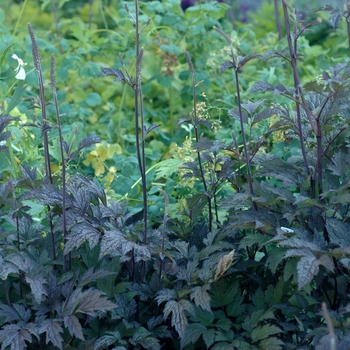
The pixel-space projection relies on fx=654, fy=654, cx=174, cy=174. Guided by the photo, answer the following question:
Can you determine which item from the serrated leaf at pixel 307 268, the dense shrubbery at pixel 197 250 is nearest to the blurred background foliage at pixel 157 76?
the dense shrubbery at pixel 197 250

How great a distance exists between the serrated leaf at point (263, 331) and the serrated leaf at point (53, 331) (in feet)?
1.57

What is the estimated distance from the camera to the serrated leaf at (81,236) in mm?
1640

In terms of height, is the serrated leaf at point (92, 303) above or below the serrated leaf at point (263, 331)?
above

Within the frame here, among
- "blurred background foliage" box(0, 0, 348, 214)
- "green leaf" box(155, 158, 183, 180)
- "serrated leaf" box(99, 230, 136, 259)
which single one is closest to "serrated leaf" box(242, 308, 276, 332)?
"serrated leaf" box(99, 230, 136, 259)

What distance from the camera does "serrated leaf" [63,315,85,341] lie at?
5.09ft

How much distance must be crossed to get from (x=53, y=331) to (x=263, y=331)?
1.70 feet

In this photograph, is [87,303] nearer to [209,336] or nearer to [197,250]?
[209,336]

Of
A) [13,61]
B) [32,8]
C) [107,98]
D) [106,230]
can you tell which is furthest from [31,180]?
[32,8]

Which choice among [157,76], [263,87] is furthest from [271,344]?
[157,76]

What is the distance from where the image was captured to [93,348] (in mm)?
1688

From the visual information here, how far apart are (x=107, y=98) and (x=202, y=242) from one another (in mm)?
1867

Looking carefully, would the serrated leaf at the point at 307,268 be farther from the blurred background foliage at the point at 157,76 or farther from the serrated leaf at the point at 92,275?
the blurred background foliage at the point at 157,76

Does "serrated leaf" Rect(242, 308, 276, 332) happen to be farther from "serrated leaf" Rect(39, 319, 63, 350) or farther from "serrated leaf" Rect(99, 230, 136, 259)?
"serrated leaf" Rect(39, 319, 63, 350)

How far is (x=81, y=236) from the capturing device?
165 centimetres
